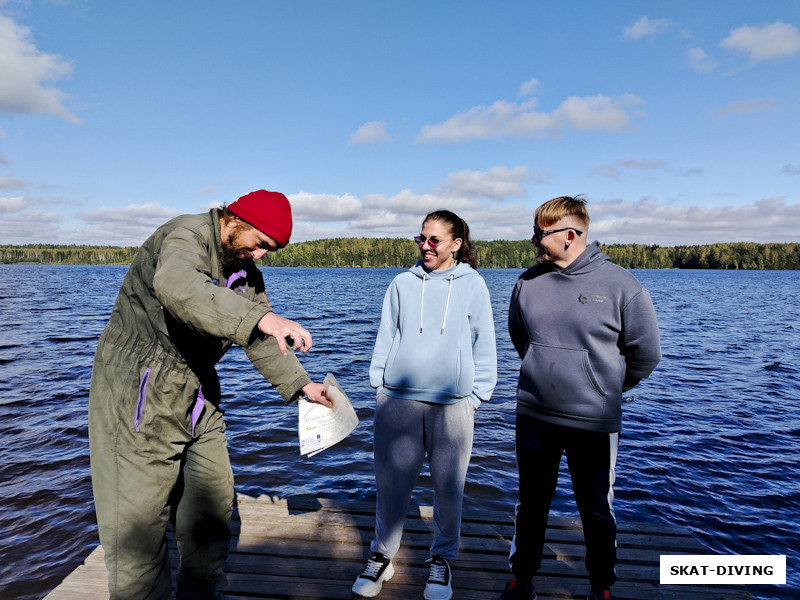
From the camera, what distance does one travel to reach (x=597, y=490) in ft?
9.63

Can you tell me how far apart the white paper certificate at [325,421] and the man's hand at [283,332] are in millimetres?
1036

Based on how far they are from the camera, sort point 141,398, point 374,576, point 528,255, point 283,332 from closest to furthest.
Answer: point 283,332, point 141,398, point 374,576, point 528,255

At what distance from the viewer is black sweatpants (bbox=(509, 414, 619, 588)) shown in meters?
2.94

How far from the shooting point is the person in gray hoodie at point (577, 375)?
9.62ft

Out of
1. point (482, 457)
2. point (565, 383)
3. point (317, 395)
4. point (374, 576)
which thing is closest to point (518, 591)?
point (374, 576)

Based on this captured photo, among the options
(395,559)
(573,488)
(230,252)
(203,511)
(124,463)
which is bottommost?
(395,559)

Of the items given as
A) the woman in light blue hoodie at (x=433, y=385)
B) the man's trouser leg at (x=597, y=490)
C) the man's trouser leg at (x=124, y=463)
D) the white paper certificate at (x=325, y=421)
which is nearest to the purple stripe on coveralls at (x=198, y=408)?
the man's trouser leg at (x=124, y=463)

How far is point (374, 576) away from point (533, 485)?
125cm

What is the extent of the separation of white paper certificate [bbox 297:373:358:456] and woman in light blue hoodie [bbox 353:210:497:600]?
0.33 metres

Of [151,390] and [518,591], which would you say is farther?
[518,591]

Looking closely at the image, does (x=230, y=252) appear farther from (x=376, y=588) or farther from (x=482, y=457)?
(x=482, y=457)

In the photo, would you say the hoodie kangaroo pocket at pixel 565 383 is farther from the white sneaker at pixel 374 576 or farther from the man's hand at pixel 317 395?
the white sneaker at pixel 374 576

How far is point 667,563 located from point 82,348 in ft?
64.3

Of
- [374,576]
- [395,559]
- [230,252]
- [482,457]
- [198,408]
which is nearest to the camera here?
[230,252]
